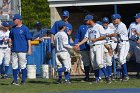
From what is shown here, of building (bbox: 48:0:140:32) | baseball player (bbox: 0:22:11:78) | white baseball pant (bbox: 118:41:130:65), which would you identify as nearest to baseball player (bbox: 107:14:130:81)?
white baseball pant (bbox: 118:41:130:65)

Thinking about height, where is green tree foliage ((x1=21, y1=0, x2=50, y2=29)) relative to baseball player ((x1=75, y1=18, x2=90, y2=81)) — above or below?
above

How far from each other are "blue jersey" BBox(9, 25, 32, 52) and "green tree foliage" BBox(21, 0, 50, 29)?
27.1 metres

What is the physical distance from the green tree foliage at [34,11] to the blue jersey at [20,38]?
27059mm

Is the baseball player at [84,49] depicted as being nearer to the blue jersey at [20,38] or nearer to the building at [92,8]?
the blue jersey at [20,38]

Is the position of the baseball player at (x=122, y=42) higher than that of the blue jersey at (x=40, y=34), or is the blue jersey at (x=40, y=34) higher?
the blue jersey at (x=40, y=34)

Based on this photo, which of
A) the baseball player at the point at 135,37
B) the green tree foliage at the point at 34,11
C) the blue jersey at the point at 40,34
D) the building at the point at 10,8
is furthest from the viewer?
the green tree foliage at the point at 34,11

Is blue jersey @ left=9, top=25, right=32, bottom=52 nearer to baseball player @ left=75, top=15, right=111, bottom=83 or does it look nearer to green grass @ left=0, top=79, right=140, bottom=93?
green grass @ left=0, top=79, right=140, bottom=93

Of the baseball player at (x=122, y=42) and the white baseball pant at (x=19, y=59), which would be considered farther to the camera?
the baseball player at (x=122, y=42)

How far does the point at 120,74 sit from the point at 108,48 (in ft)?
3.81

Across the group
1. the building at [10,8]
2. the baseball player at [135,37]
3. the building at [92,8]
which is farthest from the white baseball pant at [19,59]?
the building at [10,8]

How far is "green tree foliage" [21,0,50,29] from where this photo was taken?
139 feet

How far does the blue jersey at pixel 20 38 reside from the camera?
1474 cm

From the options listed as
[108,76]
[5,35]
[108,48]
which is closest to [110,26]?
[108,48]

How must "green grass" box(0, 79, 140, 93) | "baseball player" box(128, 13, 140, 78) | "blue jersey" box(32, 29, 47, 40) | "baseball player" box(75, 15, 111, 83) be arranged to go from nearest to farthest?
"green grass" box(0, 79, 140, 93)
"baseball player" box(75, 15, 111, 83)
"baseball player" box(128, 13, 140, 78)
"blue jersey" box(32, 29, 47, 40)
